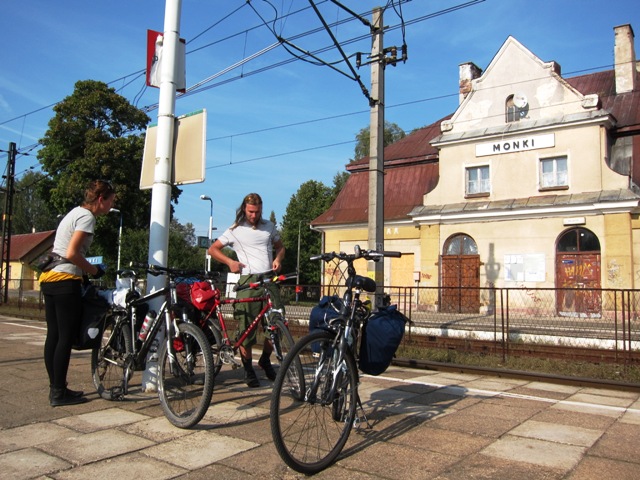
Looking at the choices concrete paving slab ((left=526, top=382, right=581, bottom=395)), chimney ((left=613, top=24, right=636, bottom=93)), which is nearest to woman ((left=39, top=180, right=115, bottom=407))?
concrete paving slab ((left=526, top=382, right=581, bottom=395))

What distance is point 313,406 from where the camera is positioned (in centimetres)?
362

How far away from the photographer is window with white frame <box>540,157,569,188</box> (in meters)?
23.0

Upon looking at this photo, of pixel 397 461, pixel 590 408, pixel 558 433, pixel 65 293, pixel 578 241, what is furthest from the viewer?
pixel 578 241

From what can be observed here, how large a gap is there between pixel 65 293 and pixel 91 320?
35 cm

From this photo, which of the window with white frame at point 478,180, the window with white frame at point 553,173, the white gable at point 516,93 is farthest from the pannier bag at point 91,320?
the white gable at point 516,93

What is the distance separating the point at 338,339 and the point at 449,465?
1.10 metres

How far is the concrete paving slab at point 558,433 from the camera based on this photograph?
4195 mm

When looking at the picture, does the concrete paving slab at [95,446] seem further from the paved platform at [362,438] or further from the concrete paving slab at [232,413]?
the concrete paving slab at [232,413]

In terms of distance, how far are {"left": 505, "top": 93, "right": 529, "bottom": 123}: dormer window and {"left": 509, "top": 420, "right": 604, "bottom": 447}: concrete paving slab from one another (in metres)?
22.3

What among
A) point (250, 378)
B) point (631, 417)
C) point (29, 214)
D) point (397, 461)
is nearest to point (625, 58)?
point (631, 417)

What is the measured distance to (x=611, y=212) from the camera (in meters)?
21.1

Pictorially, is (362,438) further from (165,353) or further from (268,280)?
(165,353)

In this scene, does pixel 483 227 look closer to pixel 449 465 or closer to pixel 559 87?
pixel 559 87

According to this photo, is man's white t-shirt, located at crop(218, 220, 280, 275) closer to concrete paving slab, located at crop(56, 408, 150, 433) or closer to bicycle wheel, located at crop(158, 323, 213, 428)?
bicycle wheel, located at crop(158, 323, 213, 428)
